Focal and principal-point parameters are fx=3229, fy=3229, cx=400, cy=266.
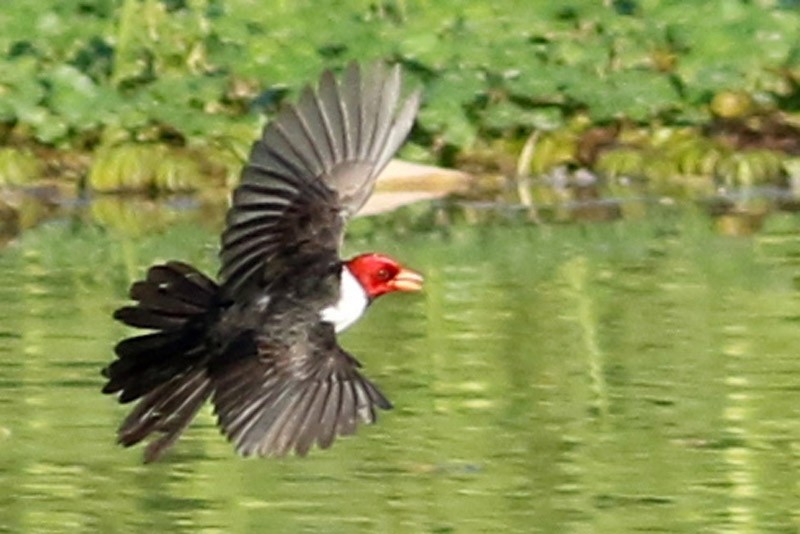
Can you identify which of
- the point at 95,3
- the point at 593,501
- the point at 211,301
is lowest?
the point at 593,501

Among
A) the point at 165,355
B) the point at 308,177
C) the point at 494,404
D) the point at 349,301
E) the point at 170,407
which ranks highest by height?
the point at 308,177

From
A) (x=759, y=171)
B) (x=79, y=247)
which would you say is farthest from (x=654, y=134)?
(x=79, y=247)

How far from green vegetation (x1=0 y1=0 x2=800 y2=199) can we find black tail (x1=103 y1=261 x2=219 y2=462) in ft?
27.6

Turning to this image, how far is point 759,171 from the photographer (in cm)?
1686

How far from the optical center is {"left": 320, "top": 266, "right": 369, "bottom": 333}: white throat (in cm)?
827

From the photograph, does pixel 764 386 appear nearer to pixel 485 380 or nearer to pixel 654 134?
pixel 485 380

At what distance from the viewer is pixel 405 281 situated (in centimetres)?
843

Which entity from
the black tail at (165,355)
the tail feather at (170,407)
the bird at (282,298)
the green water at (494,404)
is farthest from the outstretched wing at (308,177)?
the green water at (494,404)

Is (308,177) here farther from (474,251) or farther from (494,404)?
(474,251)

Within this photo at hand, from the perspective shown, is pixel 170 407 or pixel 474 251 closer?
pixel 170 407

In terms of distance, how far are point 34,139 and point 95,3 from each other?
1536mm

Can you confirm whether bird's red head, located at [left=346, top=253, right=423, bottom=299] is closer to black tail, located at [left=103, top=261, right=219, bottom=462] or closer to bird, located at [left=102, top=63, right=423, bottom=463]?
bird, located at [left=102, top=63, right=423, bottom=463]

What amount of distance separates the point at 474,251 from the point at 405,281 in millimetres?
5884

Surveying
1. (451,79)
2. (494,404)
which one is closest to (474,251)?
(451,79)
